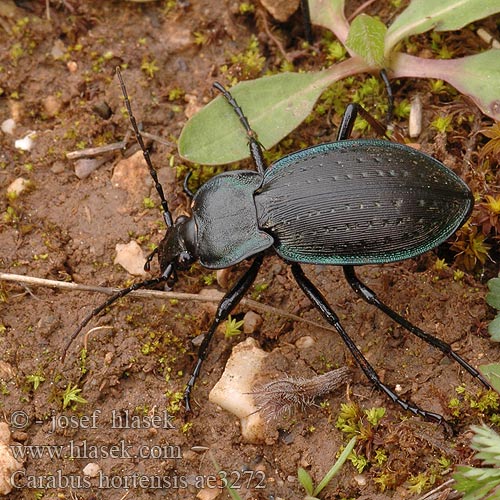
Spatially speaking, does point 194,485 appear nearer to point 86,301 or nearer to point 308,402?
point 308,402

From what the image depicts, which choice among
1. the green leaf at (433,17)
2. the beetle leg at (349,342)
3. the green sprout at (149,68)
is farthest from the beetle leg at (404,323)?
the green sprout at (149,68)

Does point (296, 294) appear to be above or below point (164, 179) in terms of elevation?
below

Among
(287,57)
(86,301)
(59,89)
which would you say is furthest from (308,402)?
(59,89)

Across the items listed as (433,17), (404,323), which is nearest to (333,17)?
(433,17)

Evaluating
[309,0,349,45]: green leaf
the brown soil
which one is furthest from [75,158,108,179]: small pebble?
[309,0,349,45]: green leaf

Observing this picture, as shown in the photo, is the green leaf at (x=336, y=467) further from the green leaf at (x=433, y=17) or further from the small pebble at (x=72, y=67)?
the small pebble at (x=72, y=67)

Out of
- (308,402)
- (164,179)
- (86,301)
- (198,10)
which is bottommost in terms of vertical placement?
(308,402)

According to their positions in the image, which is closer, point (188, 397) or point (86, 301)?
point (188, 397)
